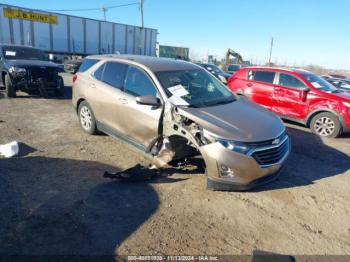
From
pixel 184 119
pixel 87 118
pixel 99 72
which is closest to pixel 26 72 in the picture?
pixel 87 118

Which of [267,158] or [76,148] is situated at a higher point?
[267,158]

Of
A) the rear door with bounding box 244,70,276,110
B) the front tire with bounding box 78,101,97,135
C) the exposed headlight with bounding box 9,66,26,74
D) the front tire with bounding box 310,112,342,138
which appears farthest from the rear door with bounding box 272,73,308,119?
the exposed headlight with bounding box 9,66,26,74

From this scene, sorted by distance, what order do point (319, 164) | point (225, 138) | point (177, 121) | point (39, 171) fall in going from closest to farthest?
point (225, 138) → point (177, 121) → point (39, 171) → point (319, 164)

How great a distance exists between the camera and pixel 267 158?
3.88 meters

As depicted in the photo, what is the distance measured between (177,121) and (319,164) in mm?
3029

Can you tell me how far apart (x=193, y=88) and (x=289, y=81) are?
4.47 m

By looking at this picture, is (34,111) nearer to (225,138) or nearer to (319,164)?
(225,138)

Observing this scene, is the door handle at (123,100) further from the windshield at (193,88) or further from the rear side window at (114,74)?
the windshield at (193,88)

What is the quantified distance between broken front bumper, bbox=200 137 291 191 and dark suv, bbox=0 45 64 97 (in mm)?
8290

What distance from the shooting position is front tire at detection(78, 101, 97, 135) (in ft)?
19.4

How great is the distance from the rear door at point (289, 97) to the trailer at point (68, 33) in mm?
26409

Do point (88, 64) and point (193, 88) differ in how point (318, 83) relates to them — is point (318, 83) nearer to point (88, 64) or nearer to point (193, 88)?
point (193, 88)

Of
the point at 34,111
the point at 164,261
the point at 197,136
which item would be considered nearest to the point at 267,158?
the point at 197,136

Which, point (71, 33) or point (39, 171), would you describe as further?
point (71, 33)
